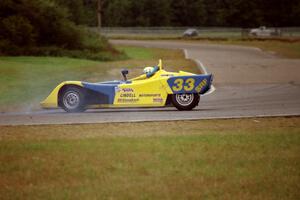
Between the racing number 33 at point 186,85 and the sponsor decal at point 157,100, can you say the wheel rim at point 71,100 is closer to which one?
the sponsor decal at point 157,100

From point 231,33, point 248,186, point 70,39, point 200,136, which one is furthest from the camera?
point 231,33

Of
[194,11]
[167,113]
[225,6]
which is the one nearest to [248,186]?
[167,113]

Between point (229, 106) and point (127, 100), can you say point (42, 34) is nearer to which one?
point (229, 106)

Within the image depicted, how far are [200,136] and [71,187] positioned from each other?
12.6ft

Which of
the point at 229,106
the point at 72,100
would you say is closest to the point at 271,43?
the point at 229,106

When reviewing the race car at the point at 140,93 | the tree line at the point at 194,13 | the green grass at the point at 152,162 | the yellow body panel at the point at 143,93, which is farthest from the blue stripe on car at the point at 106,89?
the tree line at the point at 194,13

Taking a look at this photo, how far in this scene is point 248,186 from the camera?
7.56 m

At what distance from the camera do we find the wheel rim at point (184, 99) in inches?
581

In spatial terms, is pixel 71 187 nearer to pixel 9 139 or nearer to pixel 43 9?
pixel 9 139

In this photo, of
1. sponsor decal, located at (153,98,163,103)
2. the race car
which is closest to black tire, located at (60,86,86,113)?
the race car

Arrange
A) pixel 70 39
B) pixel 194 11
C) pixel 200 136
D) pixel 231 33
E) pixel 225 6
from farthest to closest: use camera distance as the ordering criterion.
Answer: pixel 194 11 < pixel 225 6 < pixel 231 33 < pixel 70 39 < pixel 200 136

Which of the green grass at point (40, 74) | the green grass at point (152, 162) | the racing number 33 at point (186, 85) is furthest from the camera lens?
the green grass at point (40, 74)

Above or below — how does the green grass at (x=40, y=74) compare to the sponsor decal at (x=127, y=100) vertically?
below

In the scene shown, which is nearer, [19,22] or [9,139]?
[9,139]
